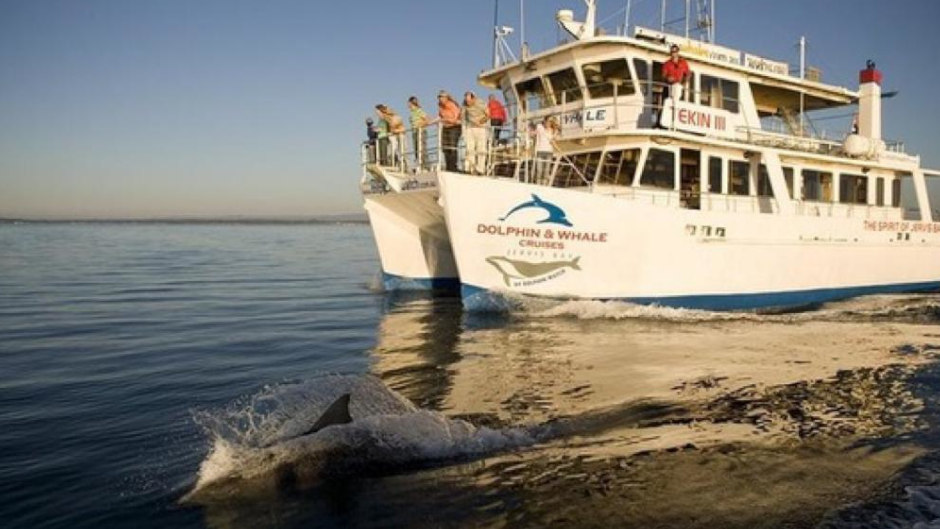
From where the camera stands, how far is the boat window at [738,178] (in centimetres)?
1577

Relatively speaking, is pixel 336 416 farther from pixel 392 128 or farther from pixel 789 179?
pixel 789 179

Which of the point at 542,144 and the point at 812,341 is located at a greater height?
the point at 542,144

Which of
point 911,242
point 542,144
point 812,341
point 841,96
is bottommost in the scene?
point 812,341

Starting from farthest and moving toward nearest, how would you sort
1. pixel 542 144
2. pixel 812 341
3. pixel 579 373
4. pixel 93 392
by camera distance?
pixel 542 144 → pixel 812 341 → pixel 579 373 → pixel 93 392

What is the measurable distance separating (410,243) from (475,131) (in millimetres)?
4957

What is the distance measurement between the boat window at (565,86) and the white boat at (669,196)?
1.3 inches

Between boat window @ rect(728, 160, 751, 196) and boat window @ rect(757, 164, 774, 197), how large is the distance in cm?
49

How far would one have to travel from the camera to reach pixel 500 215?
1261 centimetres

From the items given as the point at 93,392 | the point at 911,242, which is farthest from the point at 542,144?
the point at 911,242

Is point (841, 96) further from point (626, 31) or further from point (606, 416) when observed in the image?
point (606, 416)

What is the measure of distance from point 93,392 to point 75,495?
11.1 feet

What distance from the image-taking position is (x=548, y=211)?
12.7m

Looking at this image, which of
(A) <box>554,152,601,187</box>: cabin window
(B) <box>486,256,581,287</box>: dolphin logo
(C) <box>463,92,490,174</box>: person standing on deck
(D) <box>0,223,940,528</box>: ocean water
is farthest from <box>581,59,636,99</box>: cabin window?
(D) <box>0,223,940,528</box>: ocean water

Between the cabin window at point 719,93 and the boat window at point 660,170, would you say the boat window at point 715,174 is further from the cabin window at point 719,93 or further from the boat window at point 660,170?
the cabin window at point 719,93
